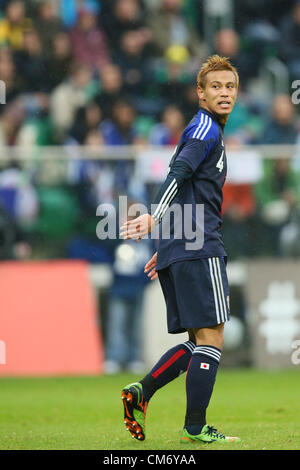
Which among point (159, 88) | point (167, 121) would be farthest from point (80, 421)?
point (159, 88)

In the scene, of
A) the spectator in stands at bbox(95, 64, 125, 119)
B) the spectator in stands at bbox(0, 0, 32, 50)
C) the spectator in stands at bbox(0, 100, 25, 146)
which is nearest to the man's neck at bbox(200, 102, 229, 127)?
the spectator in stands at bbox(0, 100, 25, 146)

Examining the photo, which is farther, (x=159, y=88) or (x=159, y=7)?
(x=159, y=7)

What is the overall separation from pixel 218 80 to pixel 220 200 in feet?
2.31

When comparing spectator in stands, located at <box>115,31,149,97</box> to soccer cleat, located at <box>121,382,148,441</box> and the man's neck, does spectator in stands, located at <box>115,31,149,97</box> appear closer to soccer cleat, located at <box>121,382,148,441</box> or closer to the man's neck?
the man's neck

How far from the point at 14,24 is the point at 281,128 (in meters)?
4.46

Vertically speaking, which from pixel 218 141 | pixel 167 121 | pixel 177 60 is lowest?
pixel 218 141

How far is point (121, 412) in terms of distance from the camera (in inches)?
288

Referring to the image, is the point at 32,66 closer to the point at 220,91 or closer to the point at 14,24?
the point at 14,24

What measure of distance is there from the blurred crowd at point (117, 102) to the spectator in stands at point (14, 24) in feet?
0.07

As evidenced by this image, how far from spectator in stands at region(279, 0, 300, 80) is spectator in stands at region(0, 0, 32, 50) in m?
3.91

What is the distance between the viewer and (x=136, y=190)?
1083cm

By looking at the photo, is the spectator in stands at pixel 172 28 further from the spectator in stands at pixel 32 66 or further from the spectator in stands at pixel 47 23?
the spectator in stands at pixel 32 66

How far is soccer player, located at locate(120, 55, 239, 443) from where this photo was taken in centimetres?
524
